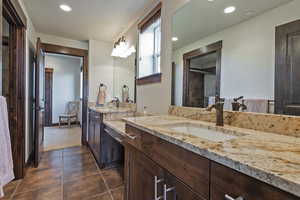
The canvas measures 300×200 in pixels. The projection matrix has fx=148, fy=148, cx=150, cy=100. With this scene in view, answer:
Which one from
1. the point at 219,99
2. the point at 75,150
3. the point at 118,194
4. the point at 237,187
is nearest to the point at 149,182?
the point at 237,187

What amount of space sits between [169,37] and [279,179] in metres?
1.57

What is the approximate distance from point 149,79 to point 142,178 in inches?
50.7

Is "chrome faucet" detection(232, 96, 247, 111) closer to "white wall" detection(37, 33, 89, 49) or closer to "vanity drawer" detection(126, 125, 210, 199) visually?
"vanity drawer" detection(126, 125, 210, 199)

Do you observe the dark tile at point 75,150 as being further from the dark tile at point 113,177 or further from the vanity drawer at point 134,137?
the vanity drawer at point 134,137

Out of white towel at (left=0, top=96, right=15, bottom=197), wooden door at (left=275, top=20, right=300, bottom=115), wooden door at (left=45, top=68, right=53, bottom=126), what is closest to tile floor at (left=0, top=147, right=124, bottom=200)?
white towel at (left=0, top=96, right=15, bottom=197)

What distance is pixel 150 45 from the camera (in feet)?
6.84

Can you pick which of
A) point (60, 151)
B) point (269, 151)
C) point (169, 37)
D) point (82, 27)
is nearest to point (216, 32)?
point (169, 37)

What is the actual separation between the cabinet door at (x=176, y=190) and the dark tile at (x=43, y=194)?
1449 millimetres

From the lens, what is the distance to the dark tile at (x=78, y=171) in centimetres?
204

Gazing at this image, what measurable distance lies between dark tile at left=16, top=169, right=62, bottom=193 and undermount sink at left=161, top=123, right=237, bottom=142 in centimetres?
172

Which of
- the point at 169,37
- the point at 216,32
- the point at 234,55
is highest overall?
the point at 169,37

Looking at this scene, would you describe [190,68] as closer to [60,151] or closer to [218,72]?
[218,72]

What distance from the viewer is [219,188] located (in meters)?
0.52

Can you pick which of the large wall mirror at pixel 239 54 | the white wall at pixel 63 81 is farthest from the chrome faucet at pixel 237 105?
the white wall at pixel 63 81
